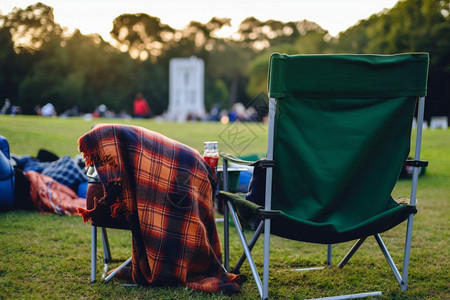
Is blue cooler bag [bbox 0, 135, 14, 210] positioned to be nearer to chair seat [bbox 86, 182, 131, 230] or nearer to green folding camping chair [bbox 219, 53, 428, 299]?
chair seat [bbox 86, 182, 131, 230]

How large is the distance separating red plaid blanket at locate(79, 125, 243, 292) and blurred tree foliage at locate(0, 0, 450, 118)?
3.85 meters

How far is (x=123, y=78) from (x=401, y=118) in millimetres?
40653

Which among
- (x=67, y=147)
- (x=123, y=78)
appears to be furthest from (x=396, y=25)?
(x=67, y=147)

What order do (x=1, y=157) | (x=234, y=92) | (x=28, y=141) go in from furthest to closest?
(x=234, y=92) < (x=28, y=141) < (x=1, y=157)

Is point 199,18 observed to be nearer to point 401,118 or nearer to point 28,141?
point 28,141

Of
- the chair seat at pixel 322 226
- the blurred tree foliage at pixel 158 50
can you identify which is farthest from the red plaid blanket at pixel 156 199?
the blurred tree foliage at pixel 158 50

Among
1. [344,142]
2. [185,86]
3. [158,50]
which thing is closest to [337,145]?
[344,142]

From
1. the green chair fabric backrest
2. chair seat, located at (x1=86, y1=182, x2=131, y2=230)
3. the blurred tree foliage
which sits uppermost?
the blurred tree foliage

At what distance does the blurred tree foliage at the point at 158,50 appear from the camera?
6.30 metres

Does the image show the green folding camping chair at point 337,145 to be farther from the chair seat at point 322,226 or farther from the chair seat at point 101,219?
the chair seat at point 101,219

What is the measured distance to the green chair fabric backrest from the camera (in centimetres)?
204

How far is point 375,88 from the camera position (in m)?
2.08

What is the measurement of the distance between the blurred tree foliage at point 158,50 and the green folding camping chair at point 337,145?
4.38 m

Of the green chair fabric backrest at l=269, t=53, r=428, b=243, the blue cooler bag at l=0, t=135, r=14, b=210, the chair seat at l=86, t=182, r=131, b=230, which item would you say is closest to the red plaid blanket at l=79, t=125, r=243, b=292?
the chair seat at l=86, t=182, r=131, b=230
